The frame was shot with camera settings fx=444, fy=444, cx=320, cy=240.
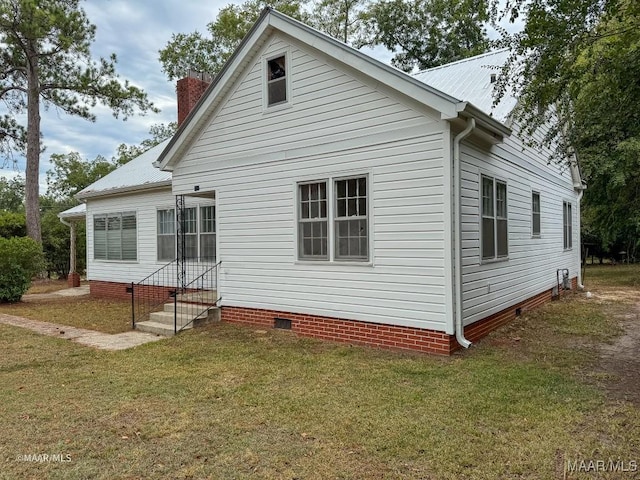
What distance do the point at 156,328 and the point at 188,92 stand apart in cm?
742

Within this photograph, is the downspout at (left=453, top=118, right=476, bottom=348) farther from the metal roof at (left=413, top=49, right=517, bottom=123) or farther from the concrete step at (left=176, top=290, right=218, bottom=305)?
the concrete step at (left=176, top=290, right=218, bottom=305)

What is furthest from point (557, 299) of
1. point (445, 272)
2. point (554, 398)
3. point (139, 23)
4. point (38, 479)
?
point (139, 23)

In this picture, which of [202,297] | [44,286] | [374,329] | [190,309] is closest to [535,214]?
[374,329]

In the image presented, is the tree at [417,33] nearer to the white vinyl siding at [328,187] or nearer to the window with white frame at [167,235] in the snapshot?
the window with white frame at [167,235]

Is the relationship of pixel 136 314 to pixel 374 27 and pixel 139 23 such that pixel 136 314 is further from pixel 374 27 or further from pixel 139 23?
pixel 374 27

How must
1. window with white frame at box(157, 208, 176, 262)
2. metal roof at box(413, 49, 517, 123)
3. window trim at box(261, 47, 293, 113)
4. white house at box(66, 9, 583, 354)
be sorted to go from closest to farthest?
white house at box(66, 9, 583, 354)
window trim at box(261, 47, 293, 113)
metal roof at box(413, 49, 517, 123)
window with white frame at box(157, 208, 176, 262)

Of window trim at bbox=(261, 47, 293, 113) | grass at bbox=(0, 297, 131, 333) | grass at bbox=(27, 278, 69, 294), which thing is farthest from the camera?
grass at bbox=(27, 278, 69, 294)

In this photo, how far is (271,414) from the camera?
4.48m

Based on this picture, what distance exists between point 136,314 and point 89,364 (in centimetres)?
491

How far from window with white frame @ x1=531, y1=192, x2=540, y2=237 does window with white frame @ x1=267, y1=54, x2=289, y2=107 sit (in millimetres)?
6291

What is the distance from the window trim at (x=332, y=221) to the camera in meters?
7.19

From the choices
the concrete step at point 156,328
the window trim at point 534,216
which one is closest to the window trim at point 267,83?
the concrete step at point 156,328

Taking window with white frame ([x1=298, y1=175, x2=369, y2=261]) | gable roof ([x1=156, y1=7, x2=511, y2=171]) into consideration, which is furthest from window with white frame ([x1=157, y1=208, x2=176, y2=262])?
window with white frame ([x1=298, y1=175, x2=369, y2=261])

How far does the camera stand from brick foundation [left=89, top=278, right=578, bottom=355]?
6.61 metres
